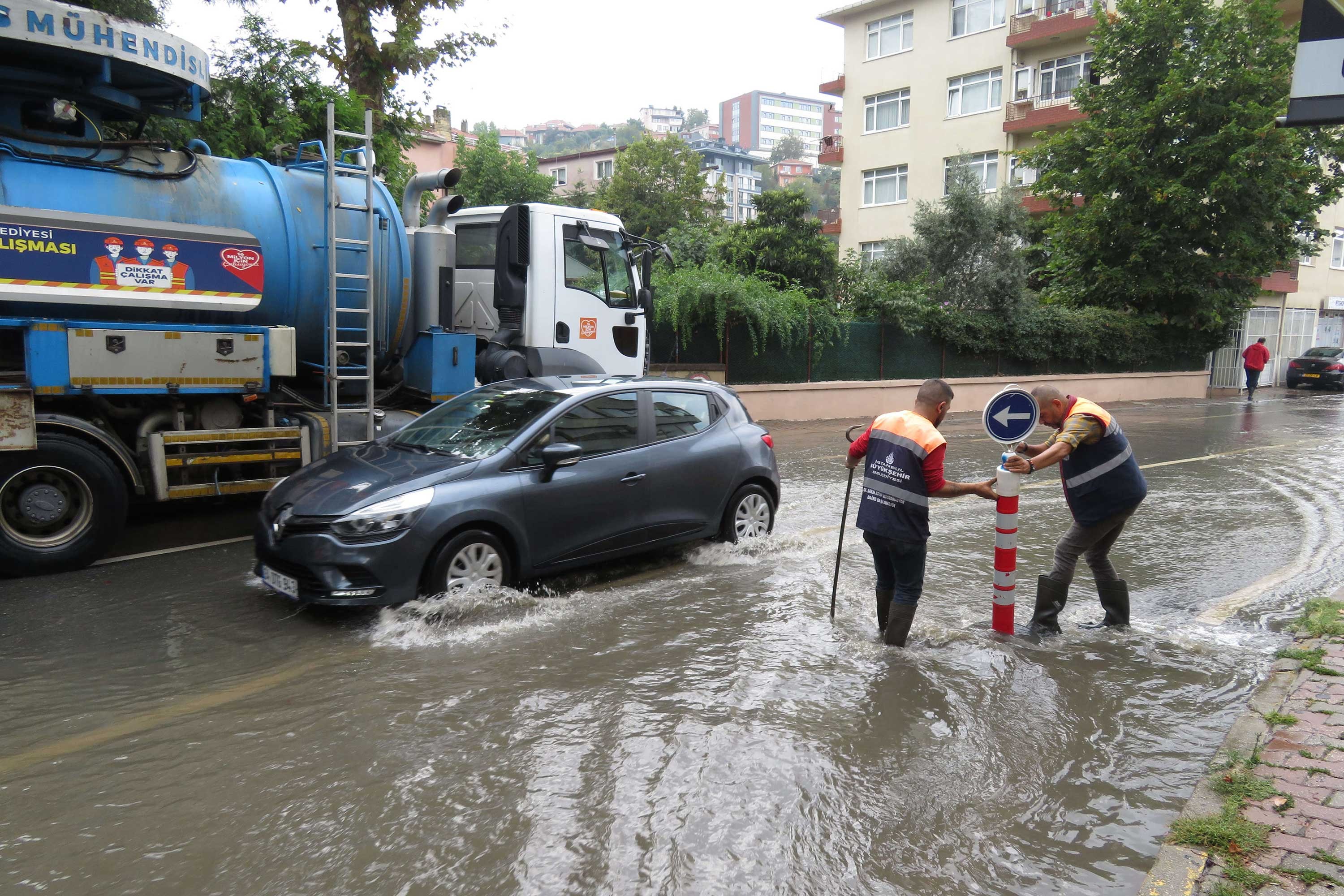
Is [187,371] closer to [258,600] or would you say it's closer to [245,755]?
[258,600]

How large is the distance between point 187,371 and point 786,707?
5.21m

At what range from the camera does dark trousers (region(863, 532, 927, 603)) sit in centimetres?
539

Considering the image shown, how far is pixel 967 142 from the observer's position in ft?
118

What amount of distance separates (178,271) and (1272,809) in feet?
24.3

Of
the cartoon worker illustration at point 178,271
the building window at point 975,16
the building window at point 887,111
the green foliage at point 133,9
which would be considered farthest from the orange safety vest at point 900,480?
the building window at point 887,111

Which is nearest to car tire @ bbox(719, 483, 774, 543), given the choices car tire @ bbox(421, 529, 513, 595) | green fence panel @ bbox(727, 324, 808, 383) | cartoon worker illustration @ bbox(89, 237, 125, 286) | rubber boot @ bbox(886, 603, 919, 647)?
car tire @ bbox(421, 529, 513, 595)

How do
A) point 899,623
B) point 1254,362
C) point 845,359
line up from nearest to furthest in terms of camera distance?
point 899,623 → point 845,359 → point 1254,362

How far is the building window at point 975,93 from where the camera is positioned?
3509cm

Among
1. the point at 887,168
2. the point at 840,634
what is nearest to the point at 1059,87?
the point at 887,168

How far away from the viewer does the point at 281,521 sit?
5.89 meters

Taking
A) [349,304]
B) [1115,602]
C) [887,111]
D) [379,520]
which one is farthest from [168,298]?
[887,111]

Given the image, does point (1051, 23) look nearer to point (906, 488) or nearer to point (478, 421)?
point (478, 421)

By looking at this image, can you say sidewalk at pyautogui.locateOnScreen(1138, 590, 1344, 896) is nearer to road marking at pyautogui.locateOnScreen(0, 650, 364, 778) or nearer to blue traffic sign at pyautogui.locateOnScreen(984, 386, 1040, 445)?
blue traffic sign at pyautogui.locateOnScreen(984, 386, 1040, 445)

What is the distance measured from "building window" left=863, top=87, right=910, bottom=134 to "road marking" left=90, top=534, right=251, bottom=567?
3515cm
